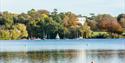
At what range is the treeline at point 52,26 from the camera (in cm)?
10462

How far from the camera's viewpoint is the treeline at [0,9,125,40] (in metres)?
105

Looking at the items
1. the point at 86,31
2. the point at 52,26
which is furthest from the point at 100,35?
the point at 52,26

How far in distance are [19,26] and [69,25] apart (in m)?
17.4

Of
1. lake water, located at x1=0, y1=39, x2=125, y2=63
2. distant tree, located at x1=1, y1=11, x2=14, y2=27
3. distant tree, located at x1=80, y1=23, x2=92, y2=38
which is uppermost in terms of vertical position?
distant tree, located at x1=1, y1=11, x2=14, y2=27

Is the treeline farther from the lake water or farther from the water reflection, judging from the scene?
the water reflection

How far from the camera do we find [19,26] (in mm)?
102188

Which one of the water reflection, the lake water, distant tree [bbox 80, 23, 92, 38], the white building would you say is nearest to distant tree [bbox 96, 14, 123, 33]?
the white building

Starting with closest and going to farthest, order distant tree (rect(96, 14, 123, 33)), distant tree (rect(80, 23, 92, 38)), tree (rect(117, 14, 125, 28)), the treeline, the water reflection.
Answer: the water reflection < the treeline < distant tree (rect(80, 23, 92, 38)) < distant tree (rect(96, 14, 123, 33)) < tree (rect(117, 14, 125, 28))

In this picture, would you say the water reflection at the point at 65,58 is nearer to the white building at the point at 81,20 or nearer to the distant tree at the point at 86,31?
the distant tree at the point at 86,31

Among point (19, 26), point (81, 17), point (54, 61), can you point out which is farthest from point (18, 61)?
point (81, 17)

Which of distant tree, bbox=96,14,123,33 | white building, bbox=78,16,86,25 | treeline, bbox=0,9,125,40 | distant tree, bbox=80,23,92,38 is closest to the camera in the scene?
treeline, bbox=0,9,125,40

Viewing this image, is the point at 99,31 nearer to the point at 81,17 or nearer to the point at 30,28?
the point at 81,17

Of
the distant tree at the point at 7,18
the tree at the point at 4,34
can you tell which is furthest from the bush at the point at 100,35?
the tree at the point at 4,34

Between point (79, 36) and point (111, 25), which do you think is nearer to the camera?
point (79, 36)
